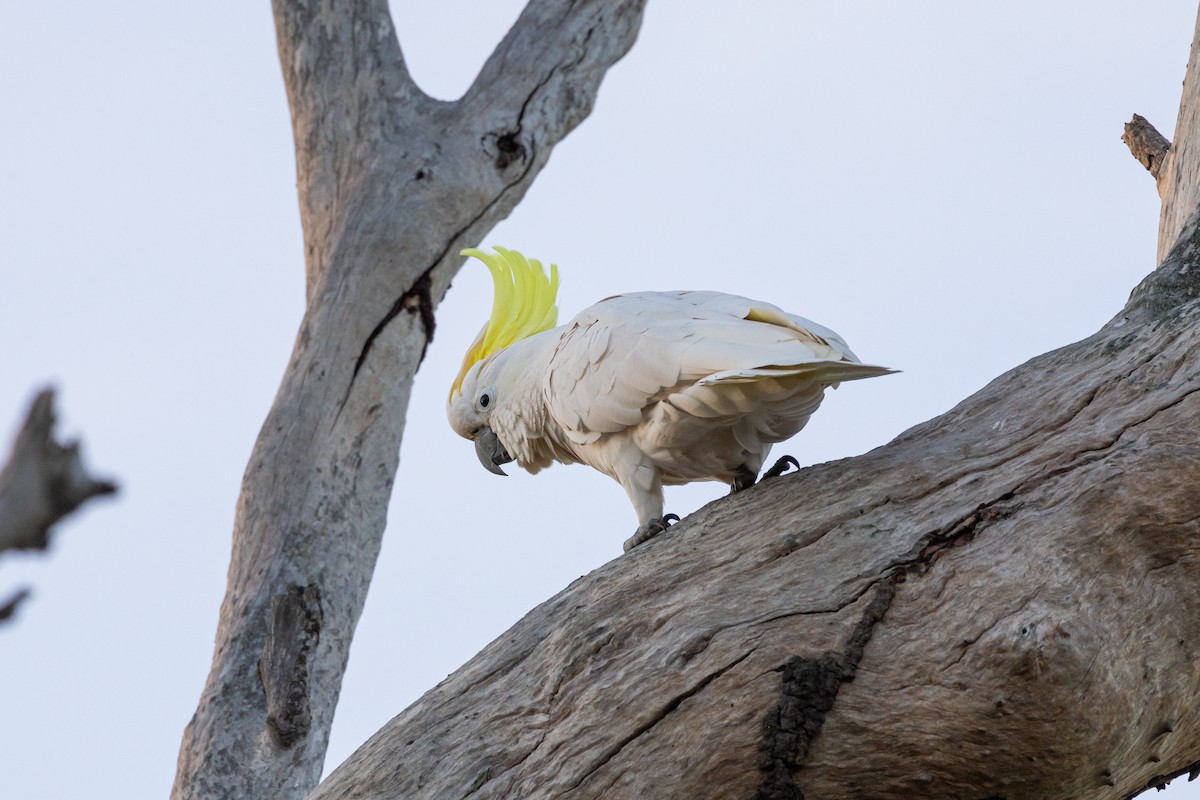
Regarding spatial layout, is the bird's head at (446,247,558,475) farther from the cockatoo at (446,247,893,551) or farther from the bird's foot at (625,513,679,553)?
the bird's foot at (625,513,679,553)

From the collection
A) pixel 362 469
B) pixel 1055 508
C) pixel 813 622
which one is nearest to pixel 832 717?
pixel 813 622

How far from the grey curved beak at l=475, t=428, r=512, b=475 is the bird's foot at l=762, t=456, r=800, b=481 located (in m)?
0.90

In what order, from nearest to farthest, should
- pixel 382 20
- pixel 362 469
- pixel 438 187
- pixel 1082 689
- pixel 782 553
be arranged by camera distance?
pixel 1082 689
pixel 782 553
pixel 362 469
pixel 438 187
pixel 382 20

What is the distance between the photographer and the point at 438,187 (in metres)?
4.24

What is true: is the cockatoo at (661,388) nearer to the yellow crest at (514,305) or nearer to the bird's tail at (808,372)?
the bird's tail at (808,372)

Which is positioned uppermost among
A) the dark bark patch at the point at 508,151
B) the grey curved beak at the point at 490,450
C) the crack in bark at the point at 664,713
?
the dark bark patch at the point at 508,151

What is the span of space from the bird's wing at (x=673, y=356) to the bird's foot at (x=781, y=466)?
0.29 meters

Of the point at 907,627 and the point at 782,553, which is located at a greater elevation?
the point at 782,553

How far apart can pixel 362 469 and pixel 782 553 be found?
6.26 feet

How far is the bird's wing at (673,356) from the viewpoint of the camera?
92.7 inches

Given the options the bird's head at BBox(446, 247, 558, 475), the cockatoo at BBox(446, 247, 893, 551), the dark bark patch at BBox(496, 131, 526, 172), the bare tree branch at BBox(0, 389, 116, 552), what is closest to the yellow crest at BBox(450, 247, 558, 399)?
the bird's head at BBox(446, 247, 558, 475)

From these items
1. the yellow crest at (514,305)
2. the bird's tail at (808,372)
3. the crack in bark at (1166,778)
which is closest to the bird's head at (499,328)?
the yellow crest at (514,305)

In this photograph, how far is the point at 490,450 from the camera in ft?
11.1

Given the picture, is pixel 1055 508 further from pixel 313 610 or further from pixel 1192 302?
pixel 313 610
